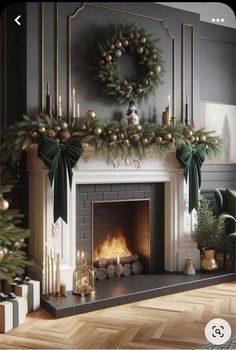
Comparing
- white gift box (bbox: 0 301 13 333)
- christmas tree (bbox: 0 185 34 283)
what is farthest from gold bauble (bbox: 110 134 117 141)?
white gift box (bbox: 0 301 13 333)

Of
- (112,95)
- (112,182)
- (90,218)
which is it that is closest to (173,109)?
(112,95)

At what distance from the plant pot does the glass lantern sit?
49.7 inches

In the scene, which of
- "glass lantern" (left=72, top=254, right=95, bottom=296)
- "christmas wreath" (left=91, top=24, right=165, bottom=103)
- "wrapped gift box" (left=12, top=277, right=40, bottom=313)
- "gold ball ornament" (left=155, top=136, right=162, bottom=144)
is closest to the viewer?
"wrapped gift box" (left=12, top=277, right=40, bottom=313)

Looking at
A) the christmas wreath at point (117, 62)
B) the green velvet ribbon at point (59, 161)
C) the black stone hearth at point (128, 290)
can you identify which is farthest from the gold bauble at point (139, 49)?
the black stone hearth at point (128, 290)

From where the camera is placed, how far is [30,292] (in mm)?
3000

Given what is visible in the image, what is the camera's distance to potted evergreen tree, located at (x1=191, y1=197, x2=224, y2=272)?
3.88 meters

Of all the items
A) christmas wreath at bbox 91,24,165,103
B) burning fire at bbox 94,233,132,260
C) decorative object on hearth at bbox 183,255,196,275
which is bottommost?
decorative object on hearth at bbox 183,255,196,275

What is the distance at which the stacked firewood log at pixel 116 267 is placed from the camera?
368 centimetres

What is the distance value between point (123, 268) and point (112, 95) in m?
1.71

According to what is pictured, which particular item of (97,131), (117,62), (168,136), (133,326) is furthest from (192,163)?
(133,326)

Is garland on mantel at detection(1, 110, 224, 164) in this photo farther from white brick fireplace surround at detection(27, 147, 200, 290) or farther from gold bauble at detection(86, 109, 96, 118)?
white brick fireplace surround at detection(27, 147, 200, 290)

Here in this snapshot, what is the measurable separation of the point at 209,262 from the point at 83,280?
4.55ft

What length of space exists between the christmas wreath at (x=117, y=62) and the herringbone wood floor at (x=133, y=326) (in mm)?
1963

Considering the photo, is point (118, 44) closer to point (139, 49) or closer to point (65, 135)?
point (139, 49)
